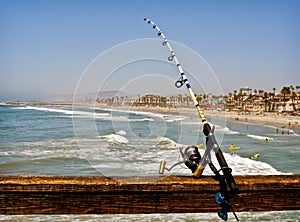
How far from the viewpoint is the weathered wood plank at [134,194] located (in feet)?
6.72

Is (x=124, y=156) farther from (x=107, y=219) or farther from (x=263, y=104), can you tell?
(x=263, y=104)

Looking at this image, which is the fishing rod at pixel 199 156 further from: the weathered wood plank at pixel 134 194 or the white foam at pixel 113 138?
the white foam at pixel 113 138

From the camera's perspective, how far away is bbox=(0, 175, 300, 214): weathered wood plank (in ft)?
6.72

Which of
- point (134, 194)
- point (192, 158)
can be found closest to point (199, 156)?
point (192, 158)

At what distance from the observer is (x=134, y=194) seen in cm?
211

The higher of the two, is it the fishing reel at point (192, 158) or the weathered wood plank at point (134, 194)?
the fishing reel at point (192, 158)

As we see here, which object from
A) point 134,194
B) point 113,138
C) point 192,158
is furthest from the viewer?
point 113,138

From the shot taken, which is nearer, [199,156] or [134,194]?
[134,194]

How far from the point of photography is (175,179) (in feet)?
7.06

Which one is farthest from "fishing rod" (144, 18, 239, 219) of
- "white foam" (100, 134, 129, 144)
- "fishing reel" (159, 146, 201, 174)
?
"white foam" (100, 134, 129, 144)

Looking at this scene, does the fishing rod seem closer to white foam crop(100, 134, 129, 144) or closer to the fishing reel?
the fishing reel

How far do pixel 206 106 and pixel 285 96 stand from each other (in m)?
138

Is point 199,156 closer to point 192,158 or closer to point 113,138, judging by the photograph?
point 192,158

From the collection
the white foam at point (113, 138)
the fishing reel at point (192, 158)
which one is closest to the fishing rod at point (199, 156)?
the fishing reel at point (192, 158)
